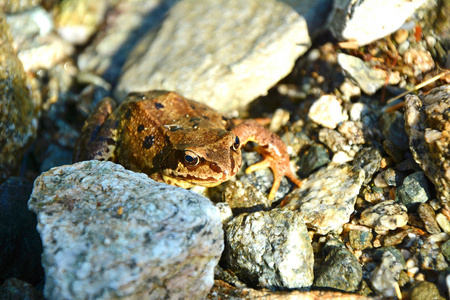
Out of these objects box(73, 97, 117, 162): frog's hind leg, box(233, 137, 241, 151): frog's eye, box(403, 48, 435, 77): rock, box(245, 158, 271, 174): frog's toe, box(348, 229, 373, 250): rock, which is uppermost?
box(403, 48, 435, 77): rock

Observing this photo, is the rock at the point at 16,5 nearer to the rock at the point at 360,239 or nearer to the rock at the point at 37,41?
the rock at the point at 37,41

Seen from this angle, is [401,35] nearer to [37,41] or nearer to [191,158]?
[191,158]

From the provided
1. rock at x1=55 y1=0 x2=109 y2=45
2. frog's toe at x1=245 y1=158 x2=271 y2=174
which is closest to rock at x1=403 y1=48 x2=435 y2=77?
frog's toe at x1=245 y1=158 x2=271 y2=174

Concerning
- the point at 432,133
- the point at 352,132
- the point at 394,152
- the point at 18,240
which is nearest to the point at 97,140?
the point at 18,240

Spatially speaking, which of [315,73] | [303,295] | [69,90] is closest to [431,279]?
[303,295]

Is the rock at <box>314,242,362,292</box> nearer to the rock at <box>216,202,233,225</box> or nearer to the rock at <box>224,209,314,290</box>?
the rock at <box>224,209,314,290</box>

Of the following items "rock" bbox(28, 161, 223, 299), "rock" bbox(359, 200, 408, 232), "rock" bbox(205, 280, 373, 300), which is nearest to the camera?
"rock" bbox(28, 161, 223, 299)
